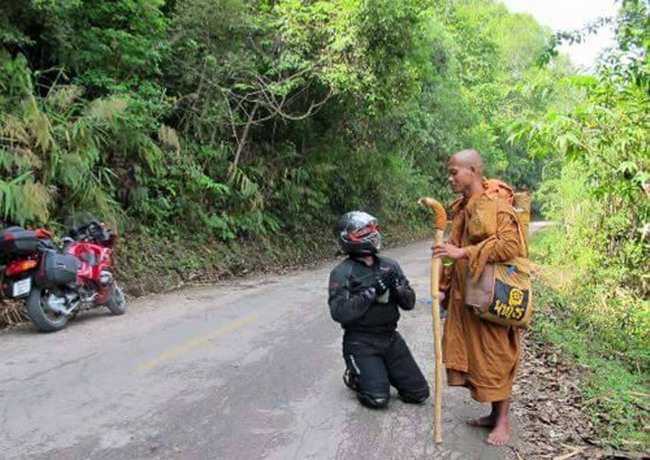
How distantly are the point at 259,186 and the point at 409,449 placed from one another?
12.1 m

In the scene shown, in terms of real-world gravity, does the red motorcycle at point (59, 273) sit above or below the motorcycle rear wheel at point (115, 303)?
above

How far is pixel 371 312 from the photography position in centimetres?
481

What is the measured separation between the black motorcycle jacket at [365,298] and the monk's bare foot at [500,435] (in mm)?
1084

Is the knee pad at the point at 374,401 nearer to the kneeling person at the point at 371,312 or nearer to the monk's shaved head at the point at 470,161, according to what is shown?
the kneeling person at the point at 371,312

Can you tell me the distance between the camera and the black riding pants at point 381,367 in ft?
15.6

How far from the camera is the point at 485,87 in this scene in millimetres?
36125

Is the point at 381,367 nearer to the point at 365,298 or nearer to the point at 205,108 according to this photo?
the point at 365,298

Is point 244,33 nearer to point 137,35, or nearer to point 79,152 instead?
point 137,35

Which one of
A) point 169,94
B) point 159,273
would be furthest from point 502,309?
point 169,94

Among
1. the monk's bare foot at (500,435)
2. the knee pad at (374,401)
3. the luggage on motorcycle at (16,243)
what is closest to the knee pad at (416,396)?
the knee pad at (374,401)

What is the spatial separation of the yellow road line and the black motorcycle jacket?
225 centimetres

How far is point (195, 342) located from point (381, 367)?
283 centimetres

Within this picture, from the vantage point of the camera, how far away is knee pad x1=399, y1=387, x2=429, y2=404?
16.0 ft

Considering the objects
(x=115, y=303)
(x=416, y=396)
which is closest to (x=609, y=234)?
(x=416, y=396)
